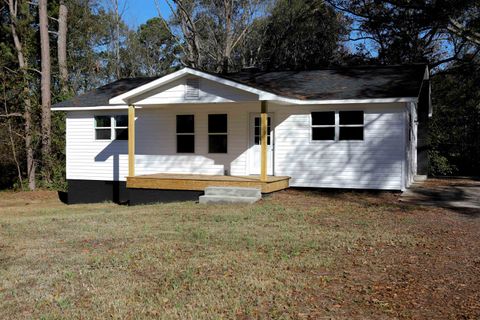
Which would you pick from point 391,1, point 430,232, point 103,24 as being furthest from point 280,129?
point 103,24

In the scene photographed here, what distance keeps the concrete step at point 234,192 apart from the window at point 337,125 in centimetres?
302

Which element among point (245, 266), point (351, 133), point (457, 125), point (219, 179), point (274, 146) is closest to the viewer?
point (245, 266)

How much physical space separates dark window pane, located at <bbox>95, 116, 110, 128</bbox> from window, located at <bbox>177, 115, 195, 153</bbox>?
2.76 m

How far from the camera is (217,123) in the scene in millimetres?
15961

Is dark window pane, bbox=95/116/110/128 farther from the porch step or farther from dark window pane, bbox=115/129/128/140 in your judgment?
the porch step

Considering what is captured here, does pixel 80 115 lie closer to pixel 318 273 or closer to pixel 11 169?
pixel 11 169

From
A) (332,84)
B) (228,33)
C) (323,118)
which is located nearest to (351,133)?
(323,118)

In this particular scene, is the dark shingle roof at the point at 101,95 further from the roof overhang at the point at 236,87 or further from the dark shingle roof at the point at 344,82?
the dark shingle roof at the point at 344,82

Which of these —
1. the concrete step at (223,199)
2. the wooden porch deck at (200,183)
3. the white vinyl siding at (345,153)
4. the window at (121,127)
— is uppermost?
the window at (121,127)

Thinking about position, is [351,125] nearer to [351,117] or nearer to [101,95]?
[351,117]

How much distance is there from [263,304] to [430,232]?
4.66m

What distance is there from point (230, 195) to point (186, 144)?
4022 mm

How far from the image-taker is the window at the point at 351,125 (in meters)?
14.2

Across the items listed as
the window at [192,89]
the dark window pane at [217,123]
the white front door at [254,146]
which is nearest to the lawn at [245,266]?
the window at [192,89]
